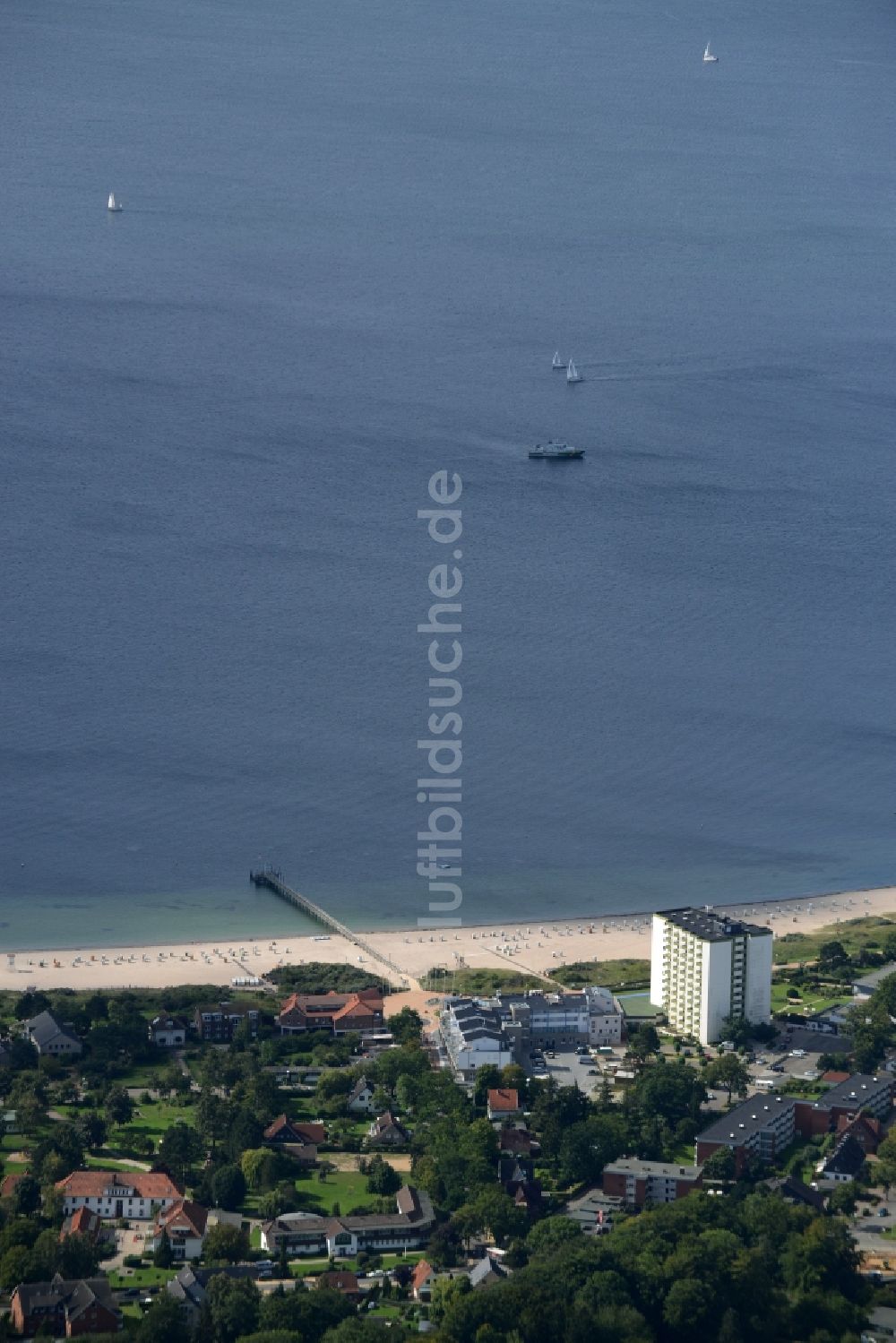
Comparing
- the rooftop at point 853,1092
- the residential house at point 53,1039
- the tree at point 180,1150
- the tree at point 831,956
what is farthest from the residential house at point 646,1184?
the tree at point 831,956

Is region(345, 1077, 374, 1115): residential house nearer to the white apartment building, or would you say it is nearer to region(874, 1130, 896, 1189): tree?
the white apartment building

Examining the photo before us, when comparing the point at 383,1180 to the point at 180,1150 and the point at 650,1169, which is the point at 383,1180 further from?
the point at 650,1169

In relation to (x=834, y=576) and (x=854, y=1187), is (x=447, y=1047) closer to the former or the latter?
(x=854, y=1187)

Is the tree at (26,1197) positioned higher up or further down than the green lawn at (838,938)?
further down

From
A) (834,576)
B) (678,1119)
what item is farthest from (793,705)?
(678,1119)

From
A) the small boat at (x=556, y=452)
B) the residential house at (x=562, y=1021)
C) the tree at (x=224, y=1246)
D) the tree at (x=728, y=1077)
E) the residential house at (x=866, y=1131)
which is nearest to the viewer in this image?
the tree at (x=224, y=1246)

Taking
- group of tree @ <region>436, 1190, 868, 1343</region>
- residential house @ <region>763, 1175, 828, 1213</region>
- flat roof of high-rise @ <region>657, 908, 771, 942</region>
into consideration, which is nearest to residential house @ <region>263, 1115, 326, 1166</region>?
group of tree @ <region>436, 1190, 868, 1343</region>

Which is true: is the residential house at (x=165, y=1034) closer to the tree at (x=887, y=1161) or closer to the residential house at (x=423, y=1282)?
the residential house at (x=423, y=1282)
